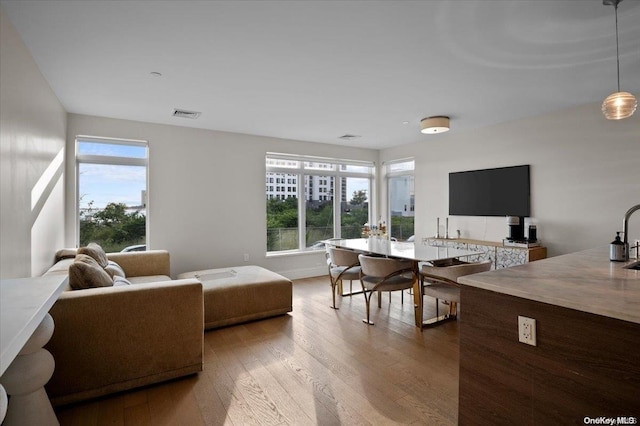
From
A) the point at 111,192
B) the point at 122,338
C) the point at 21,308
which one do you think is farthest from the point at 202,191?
the point at 21,308

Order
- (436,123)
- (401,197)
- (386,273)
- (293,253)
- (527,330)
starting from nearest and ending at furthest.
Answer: (527,330) → (386,273) → (436,123) → (293,253) → (401,197)

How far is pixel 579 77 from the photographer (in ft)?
9.66

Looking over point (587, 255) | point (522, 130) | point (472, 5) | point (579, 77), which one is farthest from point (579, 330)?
point (522, 130)

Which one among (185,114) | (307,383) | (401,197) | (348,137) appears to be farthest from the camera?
(401,197)

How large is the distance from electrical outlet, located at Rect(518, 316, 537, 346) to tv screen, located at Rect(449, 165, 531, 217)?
143 inches

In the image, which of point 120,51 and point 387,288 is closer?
point 120,51

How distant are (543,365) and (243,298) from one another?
9.24 ft

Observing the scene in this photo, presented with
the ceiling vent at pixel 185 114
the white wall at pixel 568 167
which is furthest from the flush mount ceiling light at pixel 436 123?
the ceiling vent at pixel 185 114

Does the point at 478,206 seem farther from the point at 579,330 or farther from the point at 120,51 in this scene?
the point at 120,51

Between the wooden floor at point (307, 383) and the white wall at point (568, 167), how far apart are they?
202 centimetres

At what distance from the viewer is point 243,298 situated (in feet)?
11.4

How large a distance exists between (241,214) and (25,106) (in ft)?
9.94

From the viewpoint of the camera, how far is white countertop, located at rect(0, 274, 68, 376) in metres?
0.89

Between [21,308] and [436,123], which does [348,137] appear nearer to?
[436,123]
